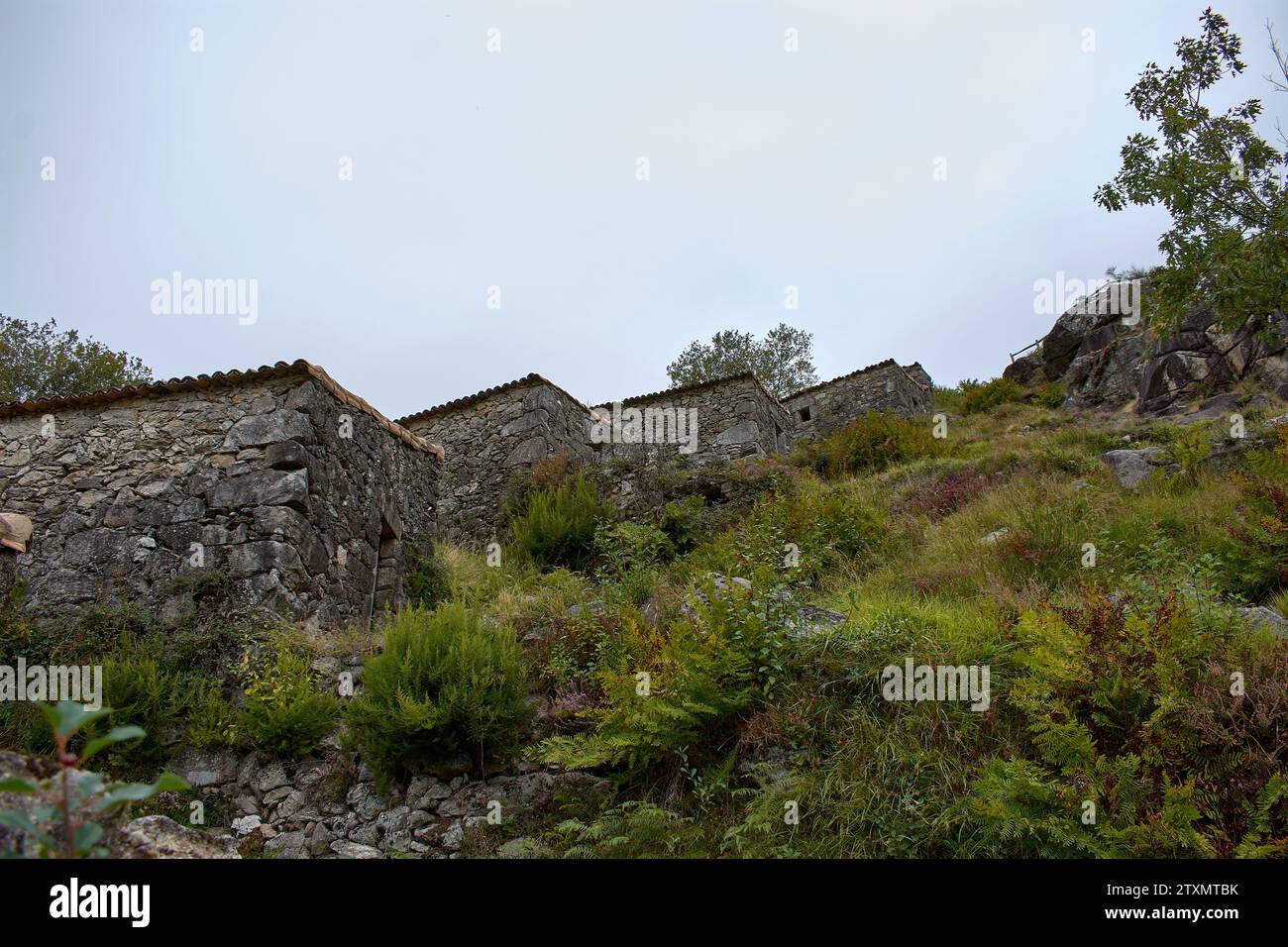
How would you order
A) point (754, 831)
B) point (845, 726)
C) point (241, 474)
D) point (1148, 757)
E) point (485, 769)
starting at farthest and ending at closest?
1. point (241, 474)
2. point (485, 769)
3. point (845, 726)
4. point (754, 831)
5. point (1148, 757)

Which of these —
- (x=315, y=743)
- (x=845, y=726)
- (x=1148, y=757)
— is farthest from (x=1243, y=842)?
(x=315, y=743)

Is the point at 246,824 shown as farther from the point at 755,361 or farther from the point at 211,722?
the point at 755,361

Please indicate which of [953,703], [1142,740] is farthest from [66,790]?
[1142,740]

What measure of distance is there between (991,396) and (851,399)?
13.2ft

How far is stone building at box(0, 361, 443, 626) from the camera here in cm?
776

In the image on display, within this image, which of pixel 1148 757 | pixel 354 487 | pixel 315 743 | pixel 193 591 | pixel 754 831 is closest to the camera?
pixel 1148 757

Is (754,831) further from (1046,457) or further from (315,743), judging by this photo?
(1046,457)

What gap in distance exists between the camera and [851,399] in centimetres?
2291

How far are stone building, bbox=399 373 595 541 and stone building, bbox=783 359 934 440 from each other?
8.73m

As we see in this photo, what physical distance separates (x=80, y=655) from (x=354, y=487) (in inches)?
125

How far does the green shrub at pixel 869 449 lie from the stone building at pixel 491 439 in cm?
510

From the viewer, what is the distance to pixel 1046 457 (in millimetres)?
12297

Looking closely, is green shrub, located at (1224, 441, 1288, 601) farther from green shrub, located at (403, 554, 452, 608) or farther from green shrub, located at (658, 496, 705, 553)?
green shrub, located at (403, 554, 452, 608)

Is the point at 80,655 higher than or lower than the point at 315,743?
higher
